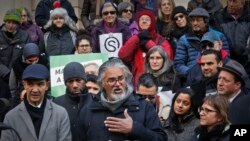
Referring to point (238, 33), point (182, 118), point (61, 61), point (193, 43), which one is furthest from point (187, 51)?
point (182, 118)

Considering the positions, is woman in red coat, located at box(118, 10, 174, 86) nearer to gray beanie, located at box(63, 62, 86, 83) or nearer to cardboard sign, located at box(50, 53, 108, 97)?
cardboard sign, located at box(50, 53, 108, 97)

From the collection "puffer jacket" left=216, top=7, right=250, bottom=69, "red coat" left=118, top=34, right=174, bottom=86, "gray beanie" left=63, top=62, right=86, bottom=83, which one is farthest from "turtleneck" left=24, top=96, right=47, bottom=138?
"puffer jacket" left=216, top=7, right=250, bottom=69

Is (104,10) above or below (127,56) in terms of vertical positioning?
above

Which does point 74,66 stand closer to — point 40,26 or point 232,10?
point 232,10

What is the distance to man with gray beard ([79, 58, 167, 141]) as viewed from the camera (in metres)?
5.64

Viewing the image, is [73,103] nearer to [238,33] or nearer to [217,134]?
[217,134]

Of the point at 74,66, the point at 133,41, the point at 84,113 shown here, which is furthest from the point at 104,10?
the point at 84,113

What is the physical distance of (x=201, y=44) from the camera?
8.77 metres

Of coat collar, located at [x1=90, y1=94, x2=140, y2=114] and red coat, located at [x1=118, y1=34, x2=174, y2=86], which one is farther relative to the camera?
red coat, located at [x1=118, y1=34, x2=174, y2=86]

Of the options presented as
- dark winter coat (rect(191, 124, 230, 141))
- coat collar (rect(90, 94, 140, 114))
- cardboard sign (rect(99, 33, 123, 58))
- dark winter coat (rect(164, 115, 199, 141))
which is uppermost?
cardboard sign (rect(99, 33, 123, 58))

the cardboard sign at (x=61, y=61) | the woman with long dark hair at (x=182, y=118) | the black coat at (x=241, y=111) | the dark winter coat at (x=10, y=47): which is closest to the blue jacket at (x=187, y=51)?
the cardboard sign at (x=61, y=61)

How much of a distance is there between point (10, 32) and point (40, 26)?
1324 millimetres

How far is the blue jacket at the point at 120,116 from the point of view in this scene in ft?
18.8

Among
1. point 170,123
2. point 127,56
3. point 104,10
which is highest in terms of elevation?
point 104,10
